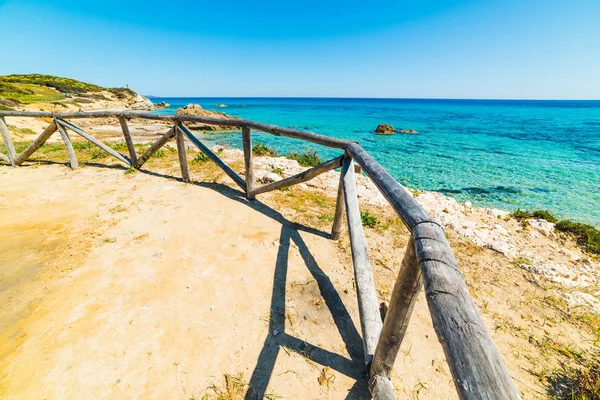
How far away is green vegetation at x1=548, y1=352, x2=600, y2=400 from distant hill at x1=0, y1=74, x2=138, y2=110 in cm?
3374

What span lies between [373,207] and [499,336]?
344 centimetres

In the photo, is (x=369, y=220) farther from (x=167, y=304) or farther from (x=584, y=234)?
(x=584, y=234)

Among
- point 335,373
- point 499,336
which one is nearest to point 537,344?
point 499,336

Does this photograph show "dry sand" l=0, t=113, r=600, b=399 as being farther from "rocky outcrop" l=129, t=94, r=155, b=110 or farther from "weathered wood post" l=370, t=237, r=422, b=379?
"rocky outcrop" l=129, t=94, r=155, b=110

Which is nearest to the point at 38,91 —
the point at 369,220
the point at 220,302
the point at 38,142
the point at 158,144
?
the point at 38,142

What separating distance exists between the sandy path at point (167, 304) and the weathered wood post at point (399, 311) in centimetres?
45

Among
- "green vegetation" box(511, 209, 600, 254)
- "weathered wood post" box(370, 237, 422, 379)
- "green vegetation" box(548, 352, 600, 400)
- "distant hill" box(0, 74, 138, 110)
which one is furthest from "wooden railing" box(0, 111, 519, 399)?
"distant hill" box(0, 74, 138, 110)

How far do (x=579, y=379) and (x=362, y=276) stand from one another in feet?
6.73

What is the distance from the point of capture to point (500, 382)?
804 mm

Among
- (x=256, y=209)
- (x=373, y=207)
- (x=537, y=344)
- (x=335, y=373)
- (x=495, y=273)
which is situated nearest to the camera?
(x=335, y=373)

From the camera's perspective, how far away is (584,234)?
16.8 feet

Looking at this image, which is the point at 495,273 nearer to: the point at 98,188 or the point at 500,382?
the point at 500,382

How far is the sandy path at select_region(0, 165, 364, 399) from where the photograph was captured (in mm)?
2217

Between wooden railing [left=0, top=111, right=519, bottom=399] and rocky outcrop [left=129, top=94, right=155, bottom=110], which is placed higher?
rocky outcrop [left=129, top=94, right=155, bottom=110]
